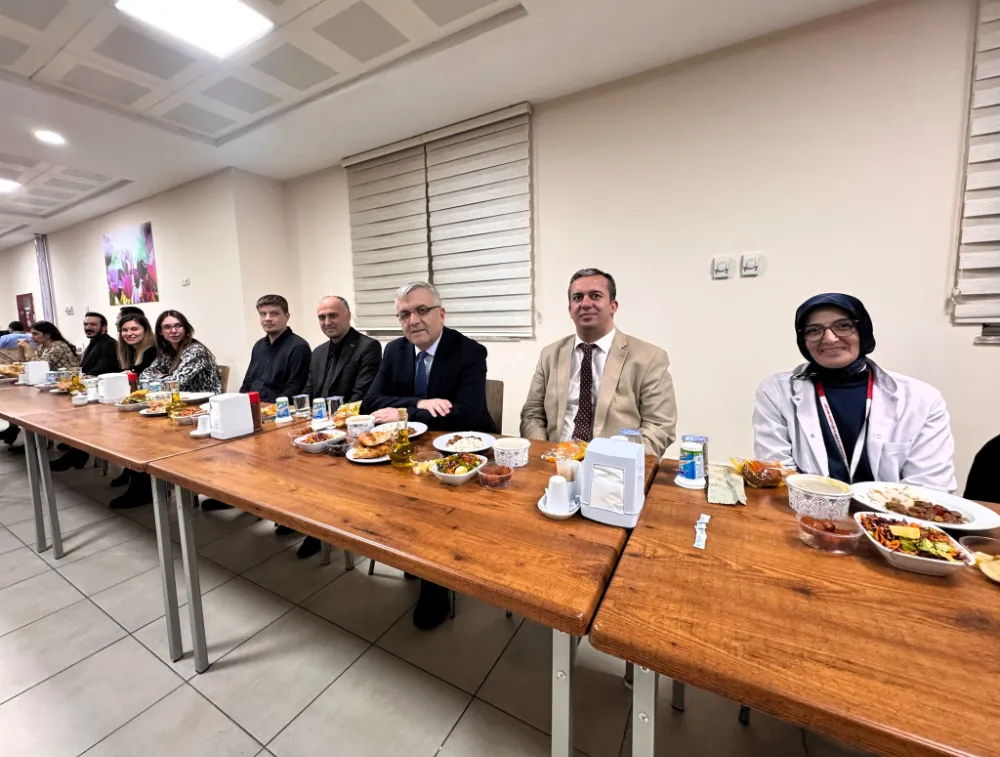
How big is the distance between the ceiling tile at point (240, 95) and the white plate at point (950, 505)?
361 centimetres

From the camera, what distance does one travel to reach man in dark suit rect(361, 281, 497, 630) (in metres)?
1.72

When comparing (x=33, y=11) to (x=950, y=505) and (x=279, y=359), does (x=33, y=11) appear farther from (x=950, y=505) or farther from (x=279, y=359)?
(x=950, y=505)

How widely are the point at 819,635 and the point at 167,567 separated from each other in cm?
184

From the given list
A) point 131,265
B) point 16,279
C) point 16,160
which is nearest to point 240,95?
point 16,160

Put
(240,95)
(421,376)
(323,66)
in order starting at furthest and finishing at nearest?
1. (240,95)
2. (323,66)
3. (421,376)

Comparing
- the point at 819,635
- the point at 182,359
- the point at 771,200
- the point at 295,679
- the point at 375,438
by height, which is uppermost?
the point at 771,200

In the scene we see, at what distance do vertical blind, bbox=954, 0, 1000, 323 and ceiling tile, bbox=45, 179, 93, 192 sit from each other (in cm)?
694

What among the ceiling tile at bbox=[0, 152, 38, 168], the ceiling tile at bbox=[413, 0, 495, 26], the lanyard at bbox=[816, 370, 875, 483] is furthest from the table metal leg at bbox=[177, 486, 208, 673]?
the ceiling tile at bbox=[0, 152, 38, 168]

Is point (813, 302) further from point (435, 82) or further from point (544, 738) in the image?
point (435, 82)

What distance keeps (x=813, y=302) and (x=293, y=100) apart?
3.26 meters

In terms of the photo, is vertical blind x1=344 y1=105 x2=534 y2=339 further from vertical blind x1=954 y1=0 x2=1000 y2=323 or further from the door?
the door

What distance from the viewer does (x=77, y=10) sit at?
195 centimetres

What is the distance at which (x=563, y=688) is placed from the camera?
2.24 ft

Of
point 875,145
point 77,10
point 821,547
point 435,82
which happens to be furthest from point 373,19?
point 821,547
